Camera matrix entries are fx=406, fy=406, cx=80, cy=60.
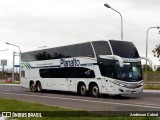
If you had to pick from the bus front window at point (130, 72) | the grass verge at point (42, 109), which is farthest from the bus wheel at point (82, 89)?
the grass verge at point (42, 109)

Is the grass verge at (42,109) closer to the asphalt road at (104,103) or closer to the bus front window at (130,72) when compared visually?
the asphalt road at (104,103)

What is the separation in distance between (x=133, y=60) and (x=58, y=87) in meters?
7.26

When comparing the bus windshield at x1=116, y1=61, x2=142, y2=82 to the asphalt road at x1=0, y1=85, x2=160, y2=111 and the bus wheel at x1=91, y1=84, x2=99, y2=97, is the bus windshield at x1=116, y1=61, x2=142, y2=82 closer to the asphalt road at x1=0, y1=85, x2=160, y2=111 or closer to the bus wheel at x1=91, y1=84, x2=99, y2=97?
the asphalt road at x1=0, y1=85, x2=160, y2=111

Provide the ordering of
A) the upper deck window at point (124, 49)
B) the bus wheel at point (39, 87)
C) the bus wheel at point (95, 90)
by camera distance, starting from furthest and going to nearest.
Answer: the bus wheel at point (39, 87) → the bus wheel at point (95, 90) → the upper deck window at point (124, 49)

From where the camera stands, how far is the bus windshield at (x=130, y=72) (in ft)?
79.0

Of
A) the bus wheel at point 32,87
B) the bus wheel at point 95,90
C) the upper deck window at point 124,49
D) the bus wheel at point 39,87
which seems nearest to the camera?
the upper deck window at point 124,49

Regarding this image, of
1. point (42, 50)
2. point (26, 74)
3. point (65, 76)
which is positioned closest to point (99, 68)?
point (65, 76)

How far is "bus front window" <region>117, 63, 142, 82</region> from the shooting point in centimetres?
2412

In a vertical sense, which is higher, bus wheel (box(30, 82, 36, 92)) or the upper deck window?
the upper deck window

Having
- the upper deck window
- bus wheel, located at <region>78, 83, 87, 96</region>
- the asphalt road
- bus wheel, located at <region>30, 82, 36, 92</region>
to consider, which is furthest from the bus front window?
bus wheel, located at <region>30, 82, 36, 92</region>

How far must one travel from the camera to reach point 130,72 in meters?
24.5

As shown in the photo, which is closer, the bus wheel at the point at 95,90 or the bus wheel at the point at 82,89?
the bus wheel at the point at 95,90

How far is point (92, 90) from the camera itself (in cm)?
2622

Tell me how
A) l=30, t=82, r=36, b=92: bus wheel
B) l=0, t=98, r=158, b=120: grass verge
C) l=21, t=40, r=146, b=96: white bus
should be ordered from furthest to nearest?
l=30, t=82, r=36, b=92: bus wheel → l=21, t=40, r=146, b=96: white bus → l=0, t=98, r=158, b=120: grass verge
